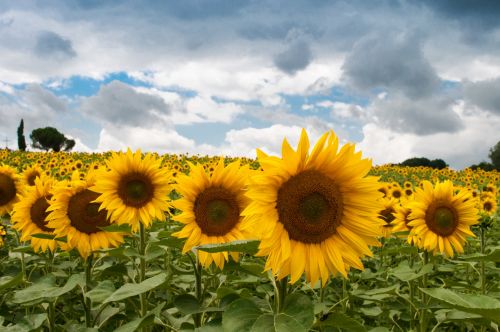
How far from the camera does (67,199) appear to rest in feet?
14.8

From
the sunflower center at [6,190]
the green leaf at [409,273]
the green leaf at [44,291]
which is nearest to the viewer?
the green leaf at [44,291]

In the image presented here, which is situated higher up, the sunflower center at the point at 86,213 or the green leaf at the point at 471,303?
the sunflower center at the point at 86,213

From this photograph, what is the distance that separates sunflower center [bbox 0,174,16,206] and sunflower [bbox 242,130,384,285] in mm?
5257

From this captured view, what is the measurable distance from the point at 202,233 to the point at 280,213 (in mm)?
1088

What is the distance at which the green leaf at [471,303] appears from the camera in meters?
2.54

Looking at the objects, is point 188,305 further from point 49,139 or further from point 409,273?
point 49,139

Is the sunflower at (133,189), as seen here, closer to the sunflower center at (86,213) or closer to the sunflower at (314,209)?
the sunflower center at (86,213)

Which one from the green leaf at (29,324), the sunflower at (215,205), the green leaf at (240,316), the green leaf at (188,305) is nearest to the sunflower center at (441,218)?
the sunflower at (215,205)

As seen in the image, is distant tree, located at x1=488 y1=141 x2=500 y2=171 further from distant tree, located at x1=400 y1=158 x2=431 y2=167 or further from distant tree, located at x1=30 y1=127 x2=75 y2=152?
distant tree, located at x1=30 y1=127 x2=75 y2=152

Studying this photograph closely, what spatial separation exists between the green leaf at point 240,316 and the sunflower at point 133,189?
217cm

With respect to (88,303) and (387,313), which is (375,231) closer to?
(88,303)

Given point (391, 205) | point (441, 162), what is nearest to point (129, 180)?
point (391, 205)

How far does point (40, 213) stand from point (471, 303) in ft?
13.5

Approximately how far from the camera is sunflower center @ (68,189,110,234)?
4445mm
